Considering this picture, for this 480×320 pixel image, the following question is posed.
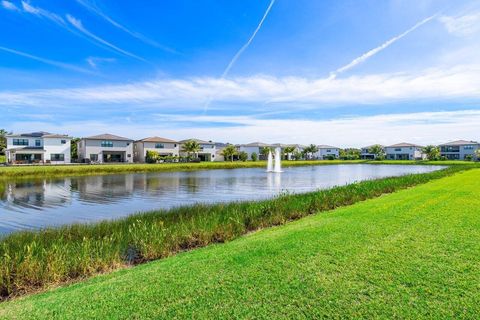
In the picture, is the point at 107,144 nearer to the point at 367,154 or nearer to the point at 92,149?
the point at 92,149

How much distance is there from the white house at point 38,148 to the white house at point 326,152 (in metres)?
91.5

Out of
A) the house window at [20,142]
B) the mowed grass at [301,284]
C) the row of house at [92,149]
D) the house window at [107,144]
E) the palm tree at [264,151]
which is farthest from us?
the palm tree at [264,151]

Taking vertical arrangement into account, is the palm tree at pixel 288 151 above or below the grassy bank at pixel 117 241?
above

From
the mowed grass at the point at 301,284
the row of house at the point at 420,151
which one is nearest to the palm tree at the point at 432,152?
the row of house at the point at 420,151

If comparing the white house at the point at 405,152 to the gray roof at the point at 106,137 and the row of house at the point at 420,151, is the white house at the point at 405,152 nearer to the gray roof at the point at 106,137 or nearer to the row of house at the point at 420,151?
the row of house at the point at 420,151

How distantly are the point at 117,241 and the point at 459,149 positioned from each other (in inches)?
5007

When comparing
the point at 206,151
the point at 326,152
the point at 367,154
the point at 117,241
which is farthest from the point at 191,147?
the point at 367,154

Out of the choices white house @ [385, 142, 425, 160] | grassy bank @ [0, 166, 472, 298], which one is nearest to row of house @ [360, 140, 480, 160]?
white house @ [385, 142, 425, 160]

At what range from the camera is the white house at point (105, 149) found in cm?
6481

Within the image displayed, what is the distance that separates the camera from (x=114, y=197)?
2262 cm

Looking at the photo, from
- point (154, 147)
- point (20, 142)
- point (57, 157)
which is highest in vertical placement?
point (20, 142)

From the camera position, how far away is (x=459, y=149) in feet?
353

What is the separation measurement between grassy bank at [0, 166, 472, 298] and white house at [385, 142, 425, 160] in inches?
4520

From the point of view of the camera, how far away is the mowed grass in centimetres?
440
